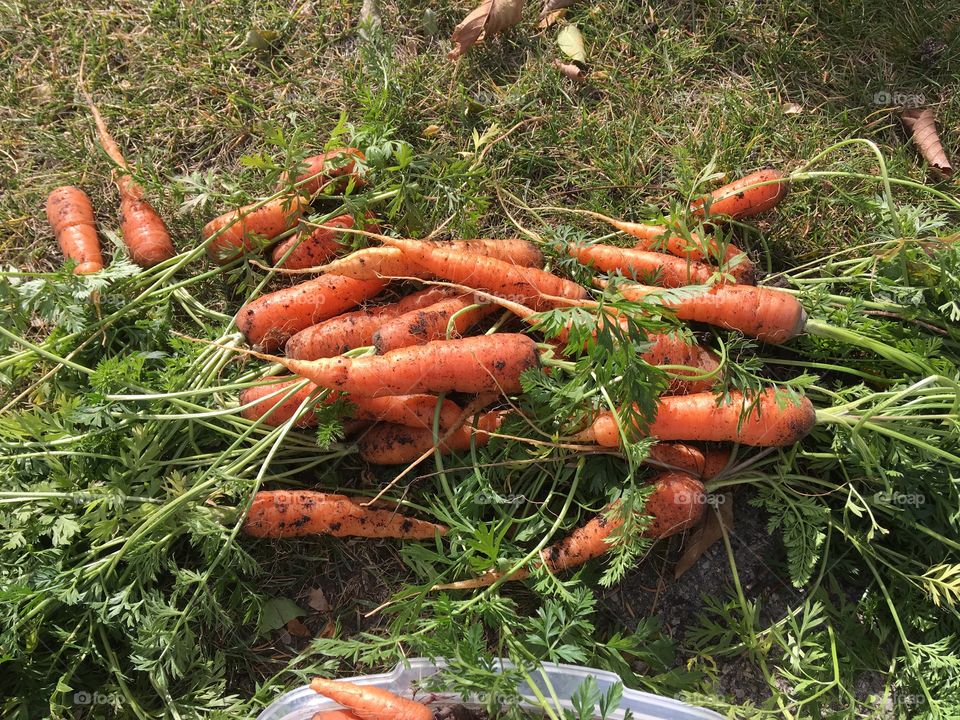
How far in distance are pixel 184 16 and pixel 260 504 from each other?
233 cm

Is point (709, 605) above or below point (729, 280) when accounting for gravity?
below

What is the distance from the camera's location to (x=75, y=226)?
2.97 metres

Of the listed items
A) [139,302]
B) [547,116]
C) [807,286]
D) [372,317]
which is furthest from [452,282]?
[807,286]

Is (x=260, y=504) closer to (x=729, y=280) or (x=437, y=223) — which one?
(x=437, y=223)

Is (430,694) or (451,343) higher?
(451,343)

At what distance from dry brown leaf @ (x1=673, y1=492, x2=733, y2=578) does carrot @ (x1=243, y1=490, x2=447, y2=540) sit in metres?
0.96

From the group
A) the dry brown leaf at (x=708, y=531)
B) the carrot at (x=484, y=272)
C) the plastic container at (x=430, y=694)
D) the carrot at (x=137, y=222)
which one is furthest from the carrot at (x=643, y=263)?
the carrot at (x=137, y=222)

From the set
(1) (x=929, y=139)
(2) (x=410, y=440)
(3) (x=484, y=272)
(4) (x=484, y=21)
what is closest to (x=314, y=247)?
(3) (x=484, y=272)

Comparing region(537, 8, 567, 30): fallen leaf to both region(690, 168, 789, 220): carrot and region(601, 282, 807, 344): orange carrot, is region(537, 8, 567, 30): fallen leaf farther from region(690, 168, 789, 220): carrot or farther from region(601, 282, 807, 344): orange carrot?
region(601, 282, 807, 344): orange carrot

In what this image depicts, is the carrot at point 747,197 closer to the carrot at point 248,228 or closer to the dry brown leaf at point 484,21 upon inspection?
the dry brown leaf at point 484,21

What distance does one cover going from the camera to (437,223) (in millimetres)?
3021

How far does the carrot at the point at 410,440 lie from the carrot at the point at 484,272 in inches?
18.6

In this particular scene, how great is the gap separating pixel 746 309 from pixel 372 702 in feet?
6.30

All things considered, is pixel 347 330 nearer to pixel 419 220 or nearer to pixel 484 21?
pixel 419 220
